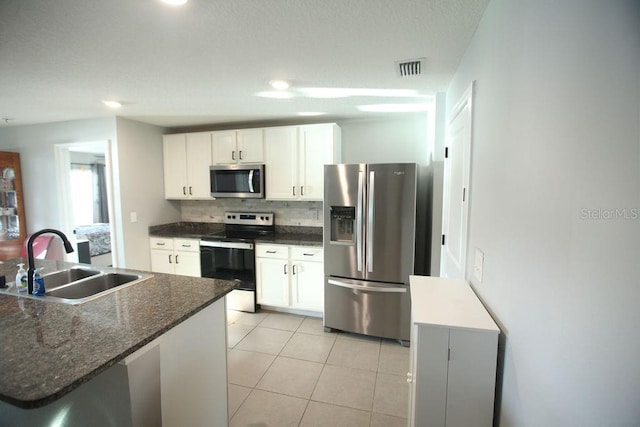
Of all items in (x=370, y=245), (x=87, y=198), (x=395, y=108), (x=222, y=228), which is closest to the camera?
(x=370, y=245)

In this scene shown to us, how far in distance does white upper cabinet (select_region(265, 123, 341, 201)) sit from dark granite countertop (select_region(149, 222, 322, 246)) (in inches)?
19.2

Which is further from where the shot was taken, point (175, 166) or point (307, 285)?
point (175, 166)

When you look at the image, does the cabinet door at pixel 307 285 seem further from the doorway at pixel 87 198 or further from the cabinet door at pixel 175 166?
the doorway at pixel 87 198

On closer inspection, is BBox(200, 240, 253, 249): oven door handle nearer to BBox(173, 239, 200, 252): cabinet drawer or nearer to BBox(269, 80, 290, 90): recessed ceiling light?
BBox(173, 239, 200, 252): cabinet drawer

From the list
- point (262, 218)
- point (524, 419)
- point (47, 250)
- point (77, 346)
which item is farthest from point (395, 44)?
point (47, 250)

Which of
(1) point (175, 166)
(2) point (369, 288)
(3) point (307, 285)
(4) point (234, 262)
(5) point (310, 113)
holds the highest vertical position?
(5) point (310, 113)

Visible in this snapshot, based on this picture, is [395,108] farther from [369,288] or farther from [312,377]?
Result: [312,377]

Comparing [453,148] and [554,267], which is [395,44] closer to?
[453,148]

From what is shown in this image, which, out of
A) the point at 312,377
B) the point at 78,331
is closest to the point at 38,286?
the point at 78,331

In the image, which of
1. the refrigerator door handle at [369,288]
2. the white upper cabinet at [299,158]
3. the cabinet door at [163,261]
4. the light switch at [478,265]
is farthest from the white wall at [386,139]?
the cabinet door at [163,261]

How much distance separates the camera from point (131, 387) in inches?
39.5

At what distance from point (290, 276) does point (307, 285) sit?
0.23 m

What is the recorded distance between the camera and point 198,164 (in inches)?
147

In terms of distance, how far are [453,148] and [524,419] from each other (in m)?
1.60
